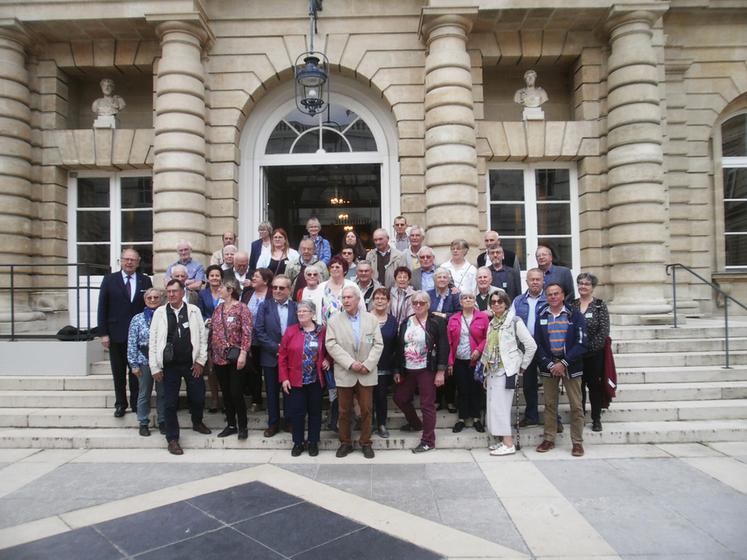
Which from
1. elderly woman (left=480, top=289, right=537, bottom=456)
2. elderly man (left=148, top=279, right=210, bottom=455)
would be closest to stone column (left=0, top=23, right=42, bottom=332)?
elderly man (left=148, top=279, right=210, bottom=455)

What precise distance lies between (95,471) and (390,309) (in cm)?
375

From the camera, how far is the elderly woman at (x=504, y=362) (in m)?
6.03

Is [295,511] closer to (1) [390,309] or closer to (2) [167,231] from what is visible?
(1) [390,309]

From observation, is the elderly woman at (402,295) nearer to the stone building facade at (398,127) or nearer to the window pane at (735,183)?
the stone building facade at (398,127)

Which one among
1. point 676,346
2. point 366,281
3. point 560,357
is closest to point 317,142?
point 366,281

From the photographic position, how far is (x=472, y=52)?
35.5 ft

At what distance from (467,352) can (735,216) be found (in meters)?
9.83

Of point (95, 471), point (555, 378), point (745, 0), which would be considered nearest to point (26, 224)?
point (95, 471)

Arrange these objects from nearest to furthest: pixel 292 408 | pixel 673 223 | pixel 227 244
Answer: pixel 292 408
pixel 227 244
pixel 673 223

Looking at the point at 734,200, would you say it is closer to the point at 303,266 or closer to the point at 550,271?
the point at 550,271

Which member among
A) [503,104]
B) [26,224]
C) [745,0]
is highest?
[745,0]

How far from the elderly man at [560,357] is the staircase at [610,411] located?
0.39 meters

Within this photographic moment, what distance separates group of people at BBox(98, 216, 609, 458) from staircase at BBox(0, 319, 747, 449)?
8.7 inches

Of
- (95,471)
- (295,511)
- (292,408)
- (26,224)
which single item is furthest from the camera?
(26,224)
